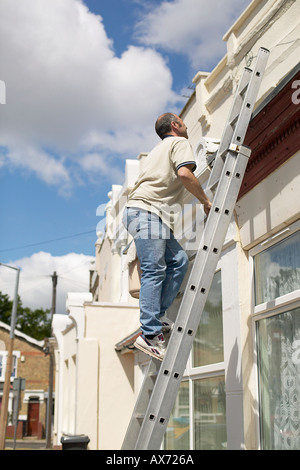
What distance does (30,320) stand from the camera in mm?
63031

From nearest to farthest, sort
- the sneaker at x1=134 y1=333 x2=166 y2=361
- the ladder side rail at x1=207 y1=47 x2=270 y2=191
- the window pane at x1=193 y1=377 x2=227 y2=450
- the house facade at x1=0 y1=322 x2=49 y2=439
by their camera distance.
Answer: the sneaker at x1=134 y1=333 x2=166 y2=361 → the ladder side rail at x1=207 y1=47 x2=270 y2=191 → the window pane at x1=193 y1=377 x2=227 y2=450 → the house facade at x1=0 y1=322 x2=49 y2=439

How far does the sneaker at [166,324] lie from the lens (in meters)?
3.73

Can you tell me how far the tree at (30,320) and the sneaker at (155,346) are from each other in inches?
2326

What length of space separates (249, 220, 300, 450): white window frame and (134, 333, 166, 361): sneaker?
1.32 m

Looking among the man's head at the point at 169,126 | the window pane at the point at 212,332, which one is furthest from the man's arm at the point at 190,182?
the window pane at the point at 212,332

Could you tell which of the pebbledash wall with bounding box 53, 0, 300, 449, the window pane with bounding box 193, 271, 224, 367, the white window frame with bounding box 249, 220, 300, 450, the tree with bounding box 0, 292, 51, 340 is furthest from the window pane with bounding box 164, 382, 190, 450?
the tree with bounding box 0, 292, 51, 340

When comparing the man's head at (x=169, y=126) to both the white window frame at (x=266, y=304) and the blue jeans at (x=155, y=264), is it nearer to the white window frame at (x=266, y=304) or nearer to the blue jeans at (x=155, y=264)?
the blue jeans at (x=155, y=264)

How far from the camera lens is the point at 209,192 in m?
4.05

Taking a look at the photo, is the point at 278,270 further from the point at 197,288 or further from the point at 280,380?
the point at 197,288

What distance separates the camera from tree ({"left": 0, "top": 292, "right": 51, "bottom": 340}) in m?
60.7

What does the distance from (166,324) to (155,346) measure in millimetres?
249

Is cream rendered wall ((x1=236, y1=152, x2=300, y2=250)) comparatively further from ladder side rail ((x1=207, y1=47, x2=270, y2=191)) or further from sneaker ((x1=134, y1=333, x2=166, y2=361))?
sneaker ((x1=134, y1=333, x2=166, y2=361))

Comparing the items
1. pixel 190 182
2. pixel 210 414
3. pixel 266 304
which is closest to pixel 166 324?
pixel 190 182

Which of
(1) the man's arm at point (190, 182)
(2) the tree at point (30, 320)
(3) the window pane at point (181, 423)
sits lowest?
(3) the window pane at point (181, 423)
